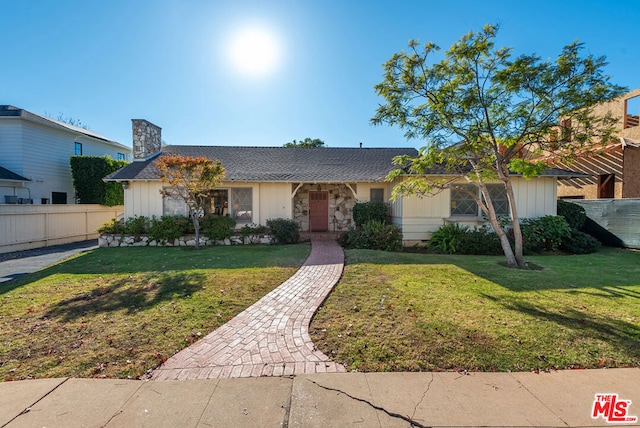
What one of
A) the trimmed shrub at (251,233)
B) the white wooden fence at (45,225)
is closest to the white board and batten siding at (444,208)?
the trimmed shrub at (251,233)

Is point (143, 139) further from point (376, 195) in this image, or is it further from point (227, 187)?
point (376, 195)

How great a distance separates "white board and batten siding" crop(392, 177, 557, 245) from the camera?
10820 mm

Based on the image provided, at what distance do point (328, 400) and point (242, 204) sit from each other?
1071 cm

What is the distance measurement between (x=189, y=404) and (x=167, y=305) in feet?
8.85

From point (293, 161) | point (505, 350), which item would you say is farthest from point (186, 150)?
point (505, 350)

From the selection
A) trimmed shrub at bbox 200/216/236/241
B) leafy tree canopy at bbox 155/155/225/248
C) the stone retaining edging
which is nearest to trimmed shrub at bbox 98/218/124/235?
the stone retaining edging

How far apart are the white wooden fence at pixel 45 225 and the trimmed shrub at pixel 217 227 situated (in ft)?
21.6

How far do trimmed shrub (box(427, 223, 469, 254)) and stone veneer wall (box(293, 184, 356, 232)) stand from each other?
440cm

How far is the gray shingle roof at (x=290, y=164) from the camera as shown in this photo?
11961mm

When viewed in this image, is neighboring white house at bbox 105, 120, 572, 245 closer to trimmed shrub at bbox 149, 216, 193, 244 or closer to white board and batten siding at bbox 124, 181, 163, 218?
white board and batten siding at bbox 124, 181, 163, 218

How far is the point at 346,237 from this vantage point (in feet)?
36.4

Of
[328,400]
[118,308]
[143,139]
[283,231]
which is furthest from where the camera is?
[143,139]

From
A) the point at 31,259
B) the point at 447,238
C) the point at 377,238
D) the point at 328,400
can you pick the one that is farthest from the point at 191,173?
the point at 447,238

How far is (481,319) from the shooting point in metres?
4.12
